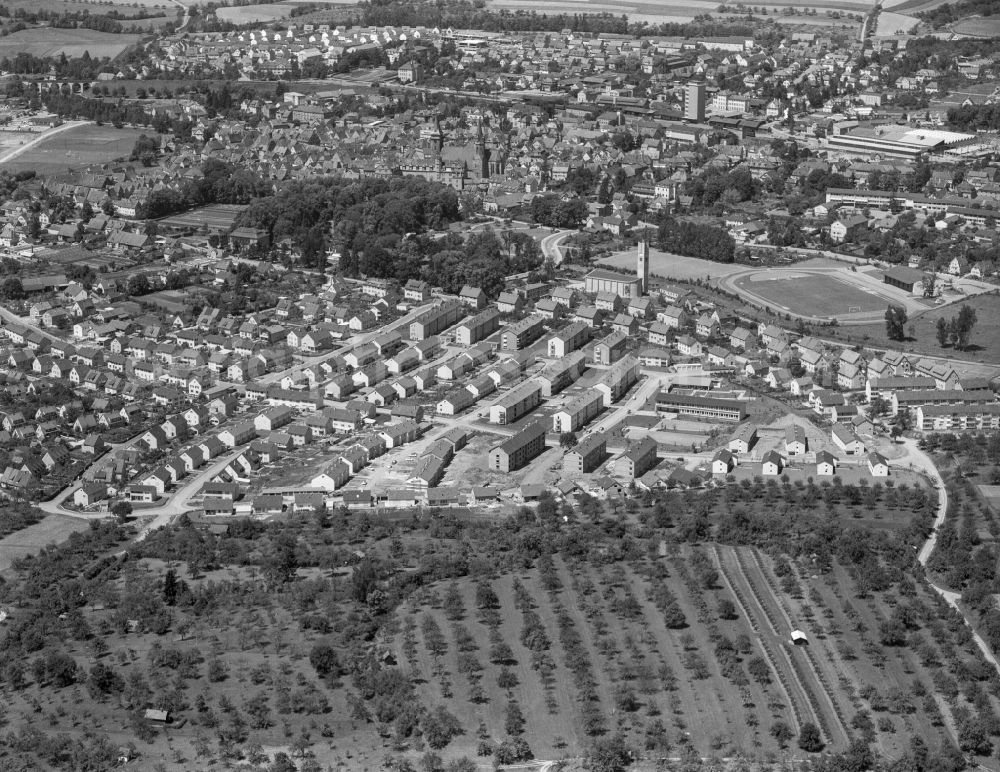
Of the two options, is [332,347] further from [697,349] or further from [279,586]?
[279,586]

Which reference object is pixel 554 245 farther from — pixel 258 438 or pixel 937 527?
pixel 937 527

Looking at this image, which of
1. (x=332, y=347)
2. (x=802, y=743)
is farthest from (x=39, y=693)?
(x=332, y=347)

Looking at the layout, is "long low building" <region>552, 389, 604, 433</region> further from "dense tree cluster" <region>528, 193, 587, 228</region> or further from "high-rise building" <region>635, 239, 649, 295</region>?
"dense tree cluster" <region>528, 193, 587, 228</region>

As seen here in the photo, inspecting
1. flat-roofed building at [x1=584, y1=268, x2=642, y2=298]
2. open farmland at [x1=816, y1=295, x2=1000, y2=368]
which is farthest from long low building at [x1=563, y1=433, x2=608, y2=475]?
flat-roofed building at [x1=584, y1=268, x2=642, y2=298]

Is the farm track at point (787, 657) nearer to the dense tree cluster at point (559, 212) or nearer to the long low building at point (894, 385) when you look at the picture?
the long low building at point (894, 385)

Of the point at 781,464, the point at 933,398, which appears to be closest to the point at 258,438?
the point at 781,464

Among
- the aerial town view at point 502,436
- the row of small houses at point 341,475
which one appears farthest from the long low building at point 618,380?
the row of small houses at point 341,475
